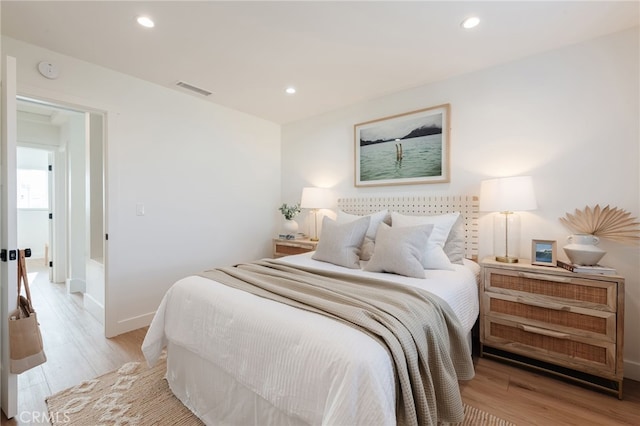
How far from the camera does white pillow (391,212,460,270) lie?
2.18 meters

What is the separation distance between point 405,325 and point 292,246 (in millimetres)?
2455

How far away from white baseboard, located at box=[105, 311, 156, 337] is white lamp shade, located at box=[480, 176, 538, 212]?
3.36 m

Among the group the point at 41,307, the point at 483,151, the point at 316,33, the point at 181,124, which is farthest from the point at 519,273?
the point at 41,307

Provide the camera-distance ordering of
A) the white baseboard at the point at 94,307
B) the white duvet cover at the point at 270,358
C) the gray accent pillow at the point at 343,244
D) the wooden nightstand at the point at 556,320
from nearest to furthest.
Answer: the white duvet cover at the point at 270,358
the wooden nightstand at the point at 556,320
the gray accent pillow at the point at 343,244
the white baseboard at the point at 94,307

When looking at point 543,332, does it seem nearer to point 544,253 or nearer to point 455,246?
point 544,253

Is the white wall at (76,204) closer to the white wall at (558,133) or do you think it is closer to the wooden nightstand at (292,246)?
the wooden nightstand at (292,246)

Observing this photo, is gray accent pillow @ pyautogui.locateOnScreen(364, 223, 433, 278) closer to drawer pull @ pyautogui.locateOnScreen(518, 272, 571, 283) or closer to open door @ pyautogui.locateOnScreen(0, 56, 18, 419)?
drawer pull @ pyautogui.locateOnScreen(518, 272, 571, 283)

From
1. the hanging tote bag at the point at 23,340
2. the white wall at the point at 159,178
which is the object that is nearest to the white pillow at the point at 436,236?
the white wall at the point at 159,178

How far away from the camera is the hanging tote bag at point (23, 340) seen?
59.6 inches

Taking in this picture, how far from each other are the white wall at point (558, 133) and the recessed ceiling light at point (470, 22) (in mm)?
759

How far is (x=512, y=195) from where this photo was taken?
7.02ft

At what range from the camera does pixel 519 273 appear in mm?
2043

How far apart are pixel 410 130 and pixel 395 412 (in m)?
2.62

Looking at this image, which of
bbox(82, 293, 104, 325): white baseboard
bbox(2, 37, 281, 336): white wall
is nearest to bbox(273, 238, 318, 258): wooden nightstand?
bbox(2, 37, 281, 336): white wall
